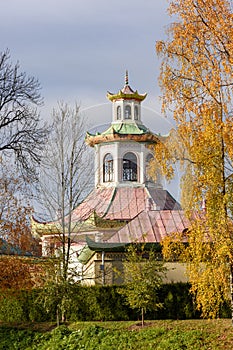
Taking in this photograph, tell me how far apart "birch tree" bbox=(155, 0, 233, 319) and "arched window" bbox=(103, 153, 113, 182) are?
26.6 m

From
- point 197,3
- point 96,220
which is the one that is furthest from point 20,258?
point 96,220

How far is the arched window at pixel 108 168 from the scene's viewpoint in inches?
1732

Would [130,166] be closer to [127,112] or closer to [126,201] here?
[126,201]

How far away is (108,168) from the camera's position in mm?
44688

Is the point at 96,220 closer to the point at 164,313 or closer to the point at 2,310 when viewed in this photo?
the point at 2,310

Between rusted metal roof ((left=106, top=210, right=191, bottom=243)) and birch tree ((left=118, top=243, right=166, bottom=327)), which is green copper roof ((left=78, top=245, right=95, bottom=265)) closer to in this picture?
rusted metal roof ((left=106, top=210, right=191, bottom=243))

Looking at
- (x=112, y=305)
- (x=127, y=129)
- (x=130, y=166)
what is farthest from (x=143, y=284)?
(x=127, y=129)

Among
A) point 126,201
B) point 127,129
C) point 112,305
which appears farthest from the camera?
point 127,129

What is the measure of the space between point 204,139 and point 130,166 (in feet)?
92.5

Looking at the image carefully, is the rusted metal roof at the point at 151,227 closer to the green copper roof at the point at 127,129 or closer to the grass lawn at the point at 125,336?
the grass lawn at the point at 125,336

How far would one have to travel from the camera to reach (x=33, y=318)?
957 inches

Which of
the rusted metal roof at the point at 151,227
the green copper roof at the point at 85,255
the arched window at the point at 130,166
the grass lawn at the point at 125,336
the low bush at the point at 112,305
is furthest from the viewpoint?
the arched window at the point at 130,166

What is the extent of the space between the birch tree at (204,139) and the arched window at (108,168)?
26634 mm

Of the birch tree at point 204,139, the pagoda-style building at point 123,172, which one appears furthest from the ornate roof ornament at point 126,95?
the birch tree at point 204,139
